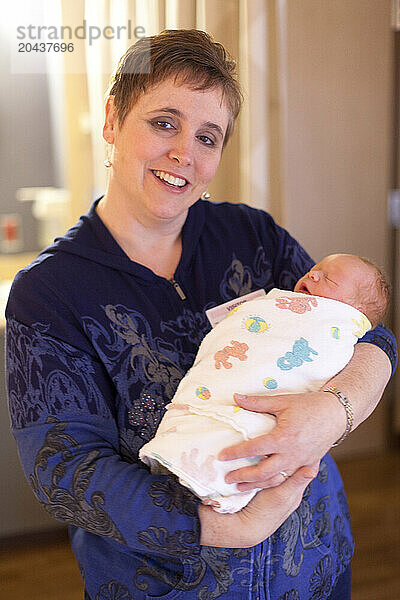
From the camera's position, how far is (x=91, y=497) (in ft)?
3.32

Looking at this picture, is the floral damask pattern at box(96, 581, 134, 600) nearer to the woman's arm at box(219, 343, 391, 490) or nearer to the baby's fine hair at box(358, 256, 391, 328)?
the woman's arm at box(219, 343, 391, 490)

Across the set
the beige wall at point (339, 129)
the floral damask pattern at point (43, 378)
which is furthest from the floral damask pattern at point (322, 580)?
the beige wall at point (339, 129)

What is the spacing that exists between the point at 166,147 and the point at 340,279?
16.2 inches

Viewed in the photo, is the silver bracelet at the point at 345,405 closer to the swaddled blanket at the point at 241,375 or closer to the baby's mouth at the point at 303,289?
the swaddled blanket at the point at 241,375

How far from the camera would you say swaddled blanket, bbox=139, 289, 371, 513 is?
3.29ft

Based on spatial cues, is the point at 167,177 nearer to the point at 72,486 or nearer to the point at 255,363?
the point at 255,363

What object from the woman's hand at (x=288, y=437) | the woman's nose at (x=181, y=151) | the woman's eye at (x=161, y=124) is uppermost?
the woman's eye at (x=161, y=124)

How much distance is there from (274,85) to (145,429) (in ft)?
4.59

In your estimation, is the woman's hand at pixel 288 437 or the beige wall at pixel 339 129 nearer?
the woman's hand at pixel 288 437

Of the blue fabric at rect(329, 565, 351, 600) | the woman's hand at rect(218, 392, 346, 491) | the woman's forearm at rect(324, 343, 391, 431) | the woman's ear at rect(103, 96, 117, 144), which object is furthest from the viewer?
the blue fabric at rect(329, 565, 351, 600)

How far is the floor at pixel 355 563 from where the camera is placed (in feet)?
7.17

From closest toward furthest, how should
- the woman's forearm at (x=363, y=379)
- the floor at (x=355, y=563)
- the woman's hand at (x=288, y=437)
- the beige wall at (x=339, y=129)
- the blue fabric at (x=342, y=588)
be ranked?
the woman's hand at (x=288, y=437)
the woman's forearm at (x=363, y=379)
the blue fabric at (x=342, y=588)
the floor at (x=355, y=563)
the beige wall at (x=339, y=129)

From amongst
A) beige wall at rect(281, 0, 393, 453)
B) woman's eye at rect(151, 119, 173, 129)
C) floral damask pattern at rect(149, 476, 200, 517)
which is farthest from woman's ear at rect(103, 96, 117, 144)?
beige wall at rect(281, 0, 393, 453)

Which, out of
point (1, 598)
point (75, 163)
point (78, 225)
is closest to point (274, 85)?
point (75, 163)
